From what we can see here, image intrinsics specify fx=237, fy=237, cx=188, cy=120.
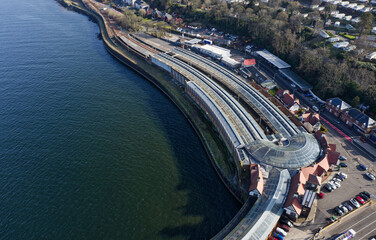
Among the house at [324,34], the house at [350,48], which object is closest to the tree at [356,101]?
the house at [350,48]

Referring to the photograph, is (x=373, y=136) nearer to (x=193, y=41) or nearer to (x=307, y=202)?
(x=307, y=202)

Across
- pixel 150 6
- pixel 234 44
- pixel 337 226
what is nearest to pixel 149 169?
pixel 337 226

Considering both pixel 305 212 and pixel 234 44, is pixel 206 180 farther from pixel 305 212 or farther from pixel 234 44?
pixel 234 44

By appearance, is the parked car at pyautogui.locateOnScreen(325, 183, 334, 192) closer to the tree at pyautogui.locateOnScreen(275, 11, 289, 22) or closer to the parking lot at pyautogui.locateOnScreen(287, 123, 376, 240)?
the parking lot at pyautogui.locateOnScreen(287, 123, 376, 240)

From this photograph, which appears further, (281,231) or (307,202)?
(307,202)

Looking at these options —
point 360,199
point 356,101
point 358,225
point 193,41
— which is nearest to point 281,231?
point 358,225

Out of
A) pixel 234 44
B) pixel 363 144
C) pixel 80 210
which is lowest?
pixel 80 210
